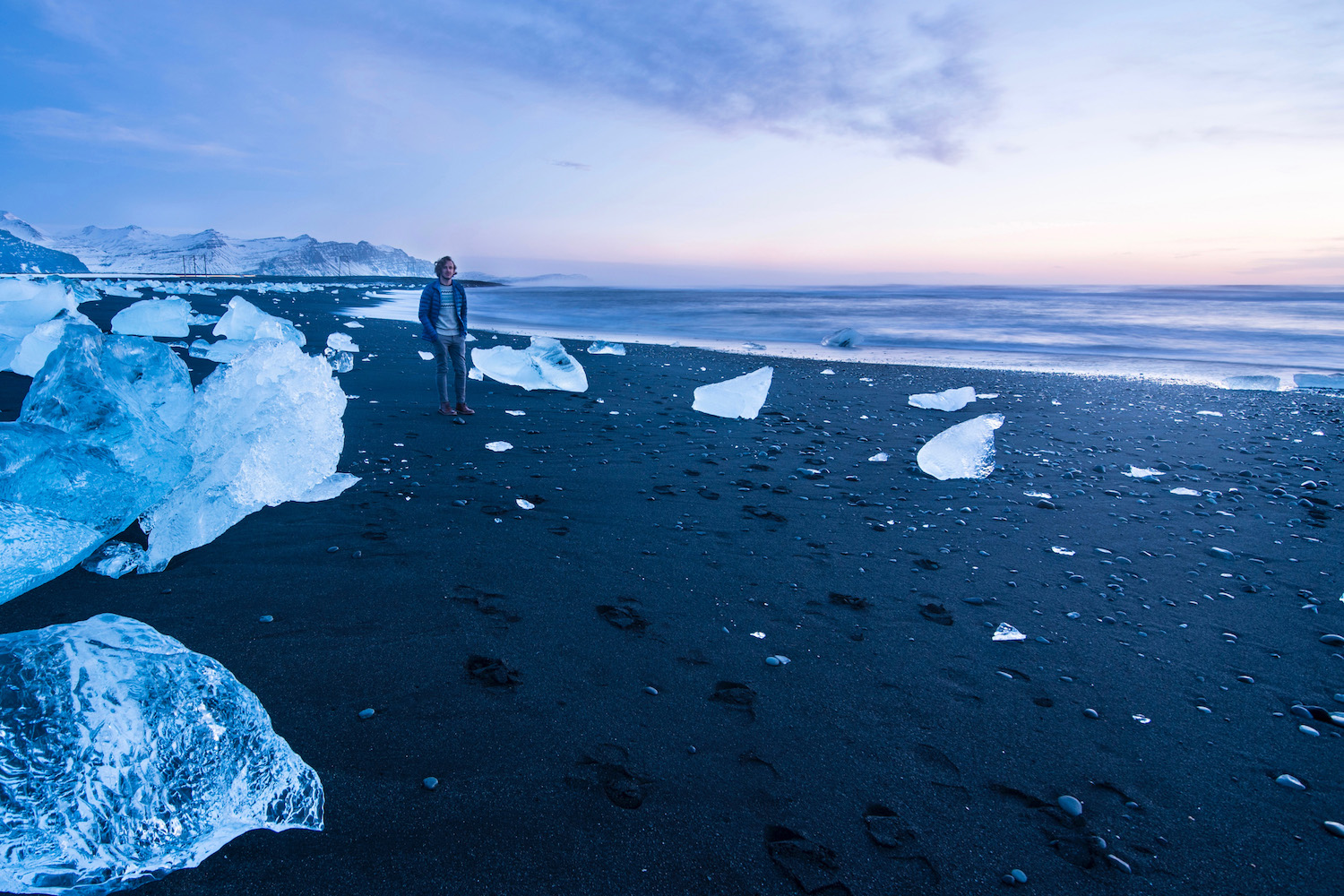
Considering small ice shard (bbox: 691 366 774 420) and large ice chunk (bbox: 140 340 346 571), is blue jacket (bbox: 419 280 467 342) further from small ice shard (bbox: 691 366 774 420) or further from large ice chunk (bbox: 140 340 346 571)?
small ice shard (bbox: 691 366 774 420)

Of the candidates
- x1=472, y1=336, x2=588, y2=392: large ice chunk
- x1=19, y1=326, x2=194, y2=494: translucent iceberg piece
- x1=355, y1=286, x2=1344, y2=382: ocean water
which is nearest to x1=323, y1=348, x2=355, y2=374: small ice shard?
x1=472, y1=336, x2=588, y2=392: large ice chunk

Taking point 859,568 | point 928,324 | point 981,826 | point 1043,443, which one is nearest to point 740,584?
point 859,568

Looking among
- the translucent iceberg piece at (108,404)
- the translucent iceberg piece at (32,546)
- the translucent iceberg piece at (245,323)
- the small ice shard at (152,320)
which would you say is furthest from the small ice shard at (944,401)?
the small ice shard at (152,320)

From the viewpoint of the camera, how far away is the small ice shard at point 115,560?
2.85 m

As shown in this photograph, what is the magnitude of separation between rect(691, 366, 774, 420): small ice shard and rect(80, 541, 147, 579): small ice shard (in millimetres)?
5133

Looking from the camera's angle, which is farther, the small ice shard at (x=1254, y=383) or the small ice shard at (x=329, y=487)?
the small ice shard at (x=1254, y=383)

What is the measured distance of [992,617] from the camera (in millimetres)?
3000

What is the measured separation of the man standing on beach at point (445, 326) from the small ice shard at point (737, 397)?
2559 millimetres

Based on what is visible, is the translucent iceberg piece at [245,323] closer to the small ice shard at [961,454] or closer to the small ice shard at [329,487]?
the small ice shard at [329,487]

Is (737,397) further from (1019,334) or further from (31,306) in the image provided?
(1019,334)

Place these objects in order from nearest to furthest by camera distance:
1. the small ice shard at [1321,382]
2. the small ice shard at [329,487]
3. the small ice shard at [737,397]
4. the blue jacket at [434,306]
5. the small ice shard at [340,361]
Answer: the small ice shard at [329,487] → the blue jacket at [434,306] → the small ice shard at [737,397] → the small ice shard at [340,361] → the small ice shard at [1321,382]

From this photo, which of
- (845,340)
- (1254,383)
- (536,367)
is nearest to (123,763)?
(536,367)

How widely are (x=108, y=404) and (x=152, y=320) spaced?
1080 centimetres

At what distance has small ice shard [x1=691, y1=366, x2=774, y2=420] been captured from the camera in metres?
7.01
